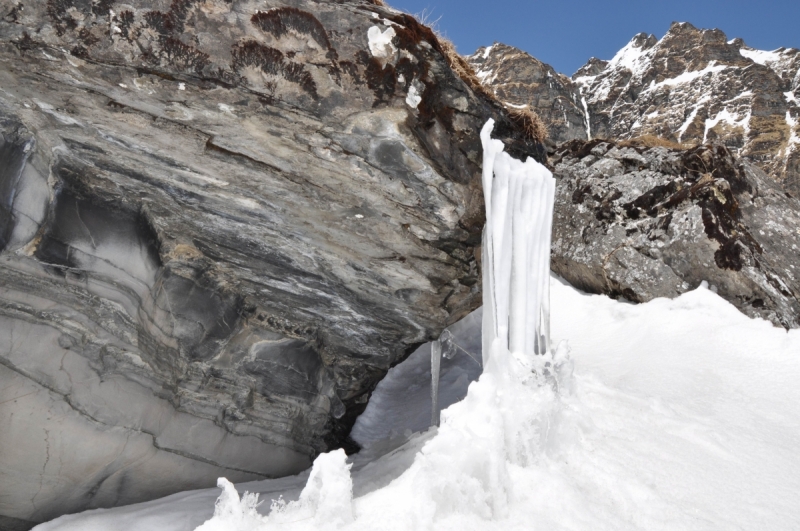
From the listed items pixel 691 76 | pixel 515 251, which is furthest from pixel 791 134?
pixel 515 251

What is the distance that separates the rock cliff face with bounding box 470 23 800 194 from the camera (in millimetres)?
34531

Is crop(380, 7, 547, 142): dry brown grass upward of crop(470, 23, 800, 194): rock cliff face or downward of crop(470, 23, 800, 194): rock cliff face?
downward

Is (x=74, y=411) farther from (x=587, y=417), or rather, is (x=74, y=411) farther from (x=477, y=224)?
(x=587, y=417)

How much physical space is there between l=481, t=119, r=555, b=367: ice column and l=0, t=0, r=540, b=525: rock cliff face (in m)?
0.23

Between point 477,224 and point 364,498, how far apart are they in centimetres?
269

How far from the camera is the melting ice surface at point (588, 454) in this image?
123 inches

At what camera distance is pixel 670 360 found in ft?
20.6

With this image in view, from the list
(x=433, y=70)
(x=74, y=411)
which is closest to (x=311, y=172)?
(x=433, y=70)

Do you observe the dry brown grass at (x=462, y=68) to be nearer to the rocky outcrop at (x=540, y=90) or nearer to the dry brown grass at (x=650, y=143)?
the dry brown grass at (x=650, y=143)

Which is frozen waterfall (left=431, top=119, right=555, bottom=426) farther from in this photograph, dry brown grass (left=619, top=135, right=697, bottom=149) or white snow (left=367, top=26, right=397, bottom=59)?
dry brown grass (left=619, top=135, right=697, bottom=149)

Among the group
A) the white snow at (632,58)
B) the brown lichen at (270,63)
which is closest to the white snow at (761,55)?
the white snow at (632,58)

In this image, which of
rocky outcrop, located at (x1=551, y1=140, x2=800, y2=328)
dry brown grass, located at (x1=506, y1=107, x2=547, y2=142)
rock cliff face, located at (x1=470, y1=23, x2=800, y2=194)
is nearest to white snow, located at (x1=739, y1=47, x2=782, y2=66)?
rock cliff face, located at (x1=470, y1=23, x2=800, y2=194)

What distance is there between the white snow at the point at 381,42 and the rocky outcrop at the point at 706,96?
28520mm

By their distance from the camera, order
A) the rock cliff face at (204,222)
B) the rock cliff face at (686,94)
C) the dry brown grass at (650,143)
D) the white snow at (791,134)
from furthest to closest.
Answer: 1. the rock cliff face at (686,94)
2. the white snow at (791,134)
3. the dry brown grass at (650,143)
4. the rock cliff face at (204,222)
